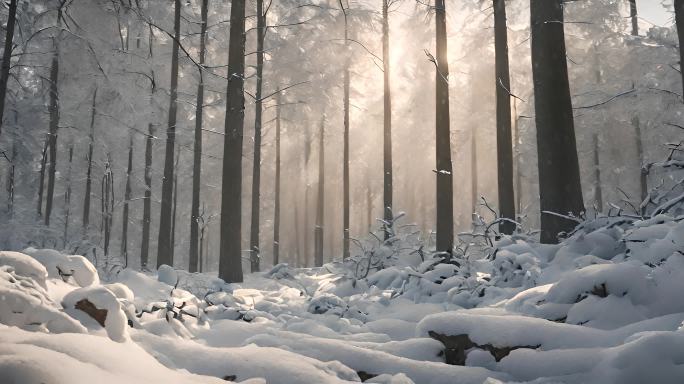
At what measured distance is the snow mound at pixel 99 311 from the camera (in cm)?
294

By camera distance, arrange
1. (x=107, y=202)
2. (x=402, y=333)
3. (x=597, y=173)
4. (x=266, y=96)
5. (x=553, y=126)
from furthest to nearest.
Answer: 1. (x=107, y=202)
2. (x=597, y=173)
3. (x=266, y=96)
4. (x=553, y=126)
5. (x=402, y=333)

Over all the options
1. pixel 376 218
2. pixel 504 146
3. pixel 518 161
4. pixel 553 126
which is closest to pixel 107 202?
pixel 376 218

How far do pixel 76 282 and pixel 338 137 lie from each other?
24.4 meters

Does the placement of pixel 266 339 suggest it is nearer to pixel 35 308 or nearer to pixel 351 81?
pixel 35 308

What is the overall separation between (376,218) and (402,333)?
478 cm

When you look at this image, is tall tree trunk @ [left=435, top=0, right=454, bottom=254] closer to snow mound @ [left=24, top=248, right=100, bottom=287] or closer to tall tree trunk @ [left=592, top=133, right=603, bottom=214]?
snow mound @ [left=24, top=248, right=100, bottom=287]

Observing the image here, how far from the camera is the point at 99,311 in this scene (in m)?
2.99

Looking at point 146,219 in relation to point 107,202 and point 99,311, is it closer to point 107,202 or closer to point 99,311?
point 107,202

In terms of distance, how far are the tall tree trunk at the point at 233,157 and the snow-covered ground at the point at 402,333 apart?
4781 millimetres

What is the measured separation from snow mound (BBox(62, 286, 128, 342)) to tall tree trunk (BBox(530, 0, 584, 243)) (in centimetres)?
501

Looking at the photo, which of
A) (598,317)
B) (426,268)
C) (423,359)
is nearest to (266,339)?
(423,359)

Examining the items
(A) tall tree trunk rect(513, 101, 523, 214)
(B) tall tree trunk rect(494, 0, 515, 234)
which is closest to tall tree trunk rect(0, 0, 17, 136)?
(B) tall tree trunk rect(494, 0, 515, 234)

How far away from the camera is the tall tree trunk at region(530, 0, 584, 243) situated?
6.25 m

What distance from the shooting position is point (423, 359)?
10.6 feet
